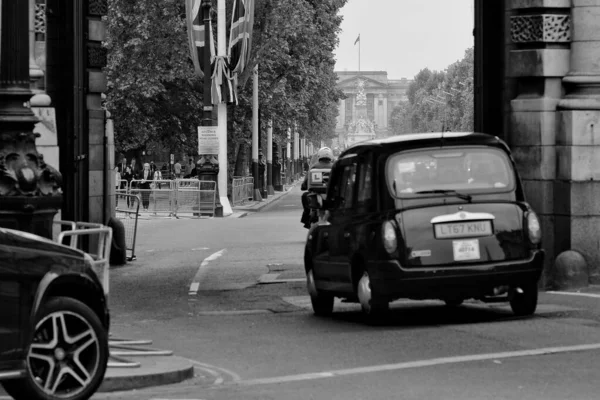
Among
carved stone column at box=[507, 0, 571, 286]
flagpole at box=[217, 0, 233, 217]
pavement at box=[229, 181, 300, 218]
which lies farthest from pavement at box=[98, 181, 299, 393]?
pavement at box=[229, 181, 300, 218]

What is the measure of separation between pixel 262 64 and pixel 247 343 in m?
56.2

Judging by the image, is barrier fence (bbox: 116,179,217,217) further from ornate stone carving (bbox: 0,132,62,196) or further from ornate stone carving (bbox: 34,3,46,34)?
ornate stone carving (bbox: 0,132,62,196)

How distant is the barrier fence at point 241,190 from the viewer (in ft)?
201

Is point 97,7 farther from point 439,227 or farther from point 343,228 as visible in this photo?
point 439,227

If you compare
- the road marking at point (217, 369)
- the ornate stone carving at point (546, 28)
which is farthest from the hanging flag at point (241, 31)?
the road marking at point (217, 369)

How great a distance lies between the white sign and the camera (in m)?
50.5

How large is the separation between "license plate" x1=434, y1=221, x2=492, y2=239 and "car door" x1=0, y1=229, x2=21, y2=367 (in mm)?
5929

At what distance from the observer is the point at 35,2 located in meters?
18.1

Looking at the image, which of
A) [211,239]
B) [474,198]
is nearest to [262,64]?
[211,239]

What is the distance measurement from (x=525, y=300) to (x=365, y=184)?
1.78 metres

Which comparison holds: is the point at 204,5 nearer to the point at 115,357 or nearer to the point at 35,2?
the point at 35,2

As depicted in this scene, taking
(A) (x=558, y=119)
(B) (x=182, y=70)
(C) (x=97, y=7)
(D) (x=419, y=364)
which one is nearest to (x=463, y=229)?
(D) (x=419, y=364)

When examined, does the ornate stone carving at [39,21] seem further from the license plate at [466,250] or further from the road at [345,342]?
the license plate at [466,250]

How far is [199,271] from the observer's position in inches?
922
